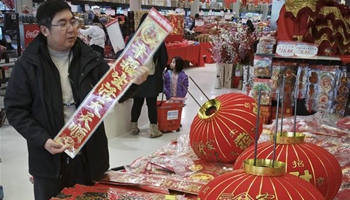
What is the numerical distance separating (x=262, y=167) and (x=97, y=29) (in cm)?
748

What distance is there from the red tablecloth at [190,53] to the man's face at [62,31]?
851cm

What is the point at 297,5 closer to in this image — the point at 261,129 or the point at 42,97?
the point at 261,129

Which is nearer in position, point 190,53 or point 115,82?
point 115,82

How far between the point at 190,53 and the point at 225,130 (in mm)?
9801

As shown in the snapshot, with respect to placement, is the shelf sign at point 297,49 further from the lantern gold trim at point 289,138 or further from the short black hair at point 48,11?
the short black hair at point 48,11

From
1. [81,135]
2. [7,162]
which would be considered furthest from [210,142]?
[7,162]

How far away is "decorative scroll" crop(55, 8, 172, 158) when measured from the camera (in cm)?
138

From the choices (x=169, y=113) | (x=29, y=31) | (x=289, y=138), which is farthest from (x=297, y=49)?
(x=29, y=31)

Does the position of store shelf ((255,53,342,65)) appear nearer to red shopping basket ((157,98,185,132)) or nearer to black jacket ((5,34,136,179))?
black jacket ((5,34,136,179))

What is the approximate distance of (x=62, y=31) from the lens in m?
1.70

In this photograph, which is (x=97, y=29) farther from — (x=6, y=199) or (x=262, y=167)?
(x=262, y=167)

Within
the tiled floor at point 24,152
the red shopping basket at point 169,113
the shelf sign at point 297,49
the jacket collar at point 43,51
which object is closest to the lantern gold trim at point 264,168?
the jacket collar at point 43,51

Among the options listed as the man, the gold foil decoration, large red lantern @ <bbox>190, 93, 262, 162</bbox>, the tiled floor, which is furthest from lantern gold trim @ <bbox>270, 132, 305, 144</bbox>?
the tiled floor

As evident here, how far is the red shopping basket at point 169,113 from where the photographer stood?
5.09 metres
